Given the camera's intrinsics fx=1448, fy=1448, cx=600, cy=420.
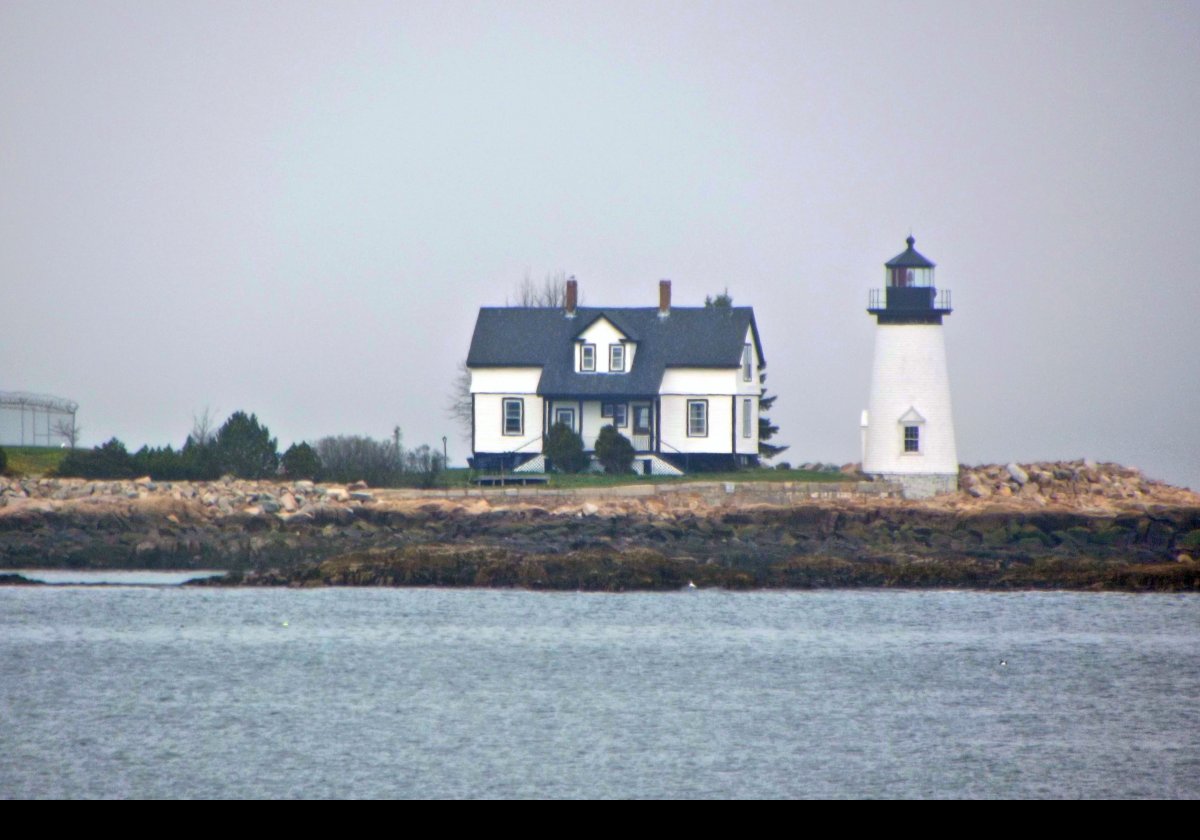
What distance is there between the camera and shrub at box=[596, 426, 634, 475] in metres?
40.4

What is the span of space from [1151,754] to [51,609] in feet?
62.4

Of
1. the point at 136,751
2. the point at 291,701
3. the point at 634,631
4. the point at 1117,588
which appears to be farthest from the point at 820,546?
the point at 136,751

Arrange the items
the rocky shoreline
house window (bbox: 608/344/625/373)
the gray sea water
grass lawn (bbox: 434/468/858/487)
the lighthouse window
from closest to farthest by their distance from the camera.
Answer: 1. the gray sea water
2. the rocky shoreline
3. grass lawn (bbox: 434/468/858/487)
4. the lighthouse window
5. house window (bbox: 608/344/625/373)

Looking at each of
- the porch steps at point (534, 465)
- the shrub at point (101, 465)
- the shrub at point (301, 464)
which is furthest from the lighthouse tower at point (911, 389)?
the shrub at point (101, 465)

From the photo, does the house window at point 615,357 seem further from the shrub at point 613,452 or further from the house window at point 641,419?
the shrub at point 613,452

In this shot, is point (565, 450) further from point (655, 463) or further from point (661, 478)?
point (661, 478)

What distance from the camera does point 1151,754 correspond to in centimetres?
1700

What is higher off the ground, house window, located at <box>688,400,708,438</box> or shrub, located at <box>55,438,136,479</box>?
house window, located at <box>688,400,708,438</box>

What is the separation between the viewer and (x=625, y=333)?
42531mm

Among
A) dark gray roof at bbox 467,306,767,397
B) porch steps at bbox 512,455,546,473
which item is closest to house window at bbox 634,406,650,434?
dark gray roof at bbox 467,306,767,397

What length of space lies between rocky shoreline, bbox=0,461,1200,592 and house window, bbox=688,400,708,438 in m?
3.85

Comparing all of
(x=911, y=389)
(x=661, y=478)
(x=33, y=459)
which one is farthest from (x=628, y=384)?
(x=33, y=459)

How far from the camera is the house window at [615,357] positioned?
4247cm

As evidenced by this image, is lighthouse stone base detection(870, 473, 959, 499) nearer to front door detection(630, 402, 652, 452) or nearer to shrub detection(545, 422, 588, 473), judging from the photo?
front door detection(630, 402, 652, 452)
